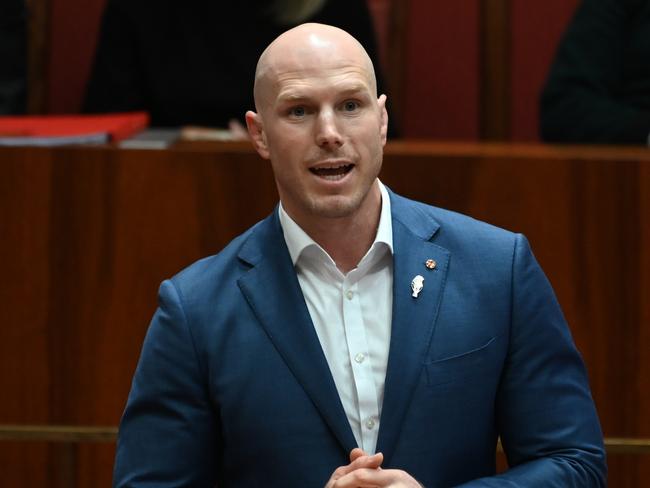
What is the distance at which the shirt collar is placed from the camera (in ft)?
2.91

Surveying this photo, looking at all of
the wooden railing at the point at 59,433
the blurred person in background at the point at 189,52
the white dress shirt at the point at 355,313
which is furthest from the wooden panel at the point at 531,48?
the white dress shirt at the point at 355,313

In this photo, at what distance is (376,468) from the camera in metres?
0.81

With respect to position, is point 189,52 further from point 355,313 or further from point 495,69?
point 355,313

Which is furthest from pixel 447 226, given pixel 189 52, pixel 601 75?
pixel 189 52

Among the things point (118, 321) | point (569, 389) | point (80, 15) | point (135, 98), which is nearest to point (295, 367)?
point (569, 389)

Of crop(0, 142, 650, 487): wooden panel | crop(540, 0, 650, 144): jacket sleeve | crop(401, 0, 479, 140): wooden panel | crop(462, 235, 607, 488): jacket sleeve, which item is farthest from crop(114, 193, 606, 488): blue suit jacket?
crop(401, 0, 479, 140): wooden panel

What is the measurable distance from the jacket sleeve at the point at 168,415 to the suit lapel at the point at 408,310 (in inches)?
4.6

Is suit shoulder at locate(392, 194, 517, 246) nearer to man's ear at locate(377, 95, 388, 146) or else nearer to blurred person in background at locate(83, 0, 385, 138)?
man's ear at locate(377, 95, 388, 146)

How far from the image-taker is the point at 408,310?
0.87 meters

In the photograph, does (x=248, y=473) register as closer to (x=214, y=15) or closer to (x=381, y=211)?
(x=381, y=211)

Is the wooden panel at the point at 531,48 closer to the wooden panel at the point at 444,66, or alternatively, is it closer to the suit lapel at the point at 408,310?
the wooden panel at the point at 444,66

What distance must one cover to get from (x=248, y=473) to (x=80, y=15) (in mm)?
961

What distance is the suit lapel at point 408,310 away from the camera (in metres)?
0.85

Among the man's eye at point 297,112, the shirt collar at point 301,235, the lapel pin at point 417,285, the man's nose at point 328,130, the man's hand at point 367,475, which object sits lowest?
the man's hand at point 367,475
